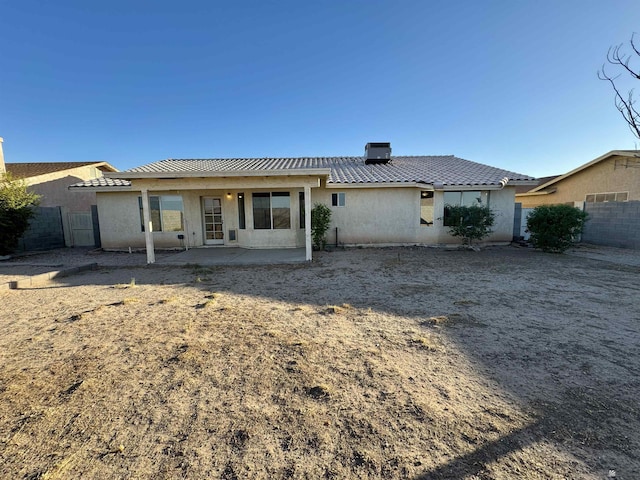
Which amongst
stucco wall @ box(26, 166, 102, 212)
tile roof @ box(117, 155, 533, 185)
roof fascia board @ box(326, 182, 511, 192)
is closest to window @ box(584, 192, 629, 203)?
tile roof @ box(117, 155, 533, 185)

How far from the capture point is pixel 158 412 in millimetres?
2389

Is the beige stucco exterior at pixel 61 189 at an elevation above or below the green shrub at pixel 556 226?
above

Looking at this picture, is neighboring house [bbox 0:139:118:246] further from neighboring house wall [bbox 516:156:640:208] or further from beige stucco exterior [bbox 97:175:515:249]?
neighboring house wall [bbox 516:156:640:208]

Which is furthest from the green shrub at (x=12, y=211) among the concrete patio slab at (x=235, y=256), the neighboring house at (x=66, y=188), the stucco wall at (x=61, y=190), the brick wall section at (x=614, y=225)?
the brick wall section at (x=614, y=225)

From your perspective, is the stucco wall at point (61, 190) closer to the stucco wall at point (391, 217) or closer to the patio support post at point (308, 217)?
the patio support post at point (308, 217)

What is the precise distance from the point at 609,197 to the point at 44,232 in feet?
89.2

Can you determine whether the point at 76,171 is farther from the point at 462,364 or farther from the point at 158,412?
the point at 462,364

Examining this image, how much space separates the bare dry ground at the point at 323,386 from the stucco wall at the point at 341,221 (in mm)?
6301

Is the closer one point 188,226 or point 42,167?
point 188,226

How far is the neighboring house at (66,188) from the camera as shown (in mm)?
13195

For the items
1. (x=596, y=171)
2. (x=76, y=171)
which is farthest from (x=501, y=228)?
(x=76, y=171)

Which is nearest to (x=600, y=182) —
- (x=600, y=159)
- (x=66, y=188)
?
(x=600, y=159)

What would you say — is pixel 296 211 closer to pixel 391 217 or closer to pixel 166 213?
pixel 391 217

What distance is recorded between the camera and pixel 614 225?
11922 mm
